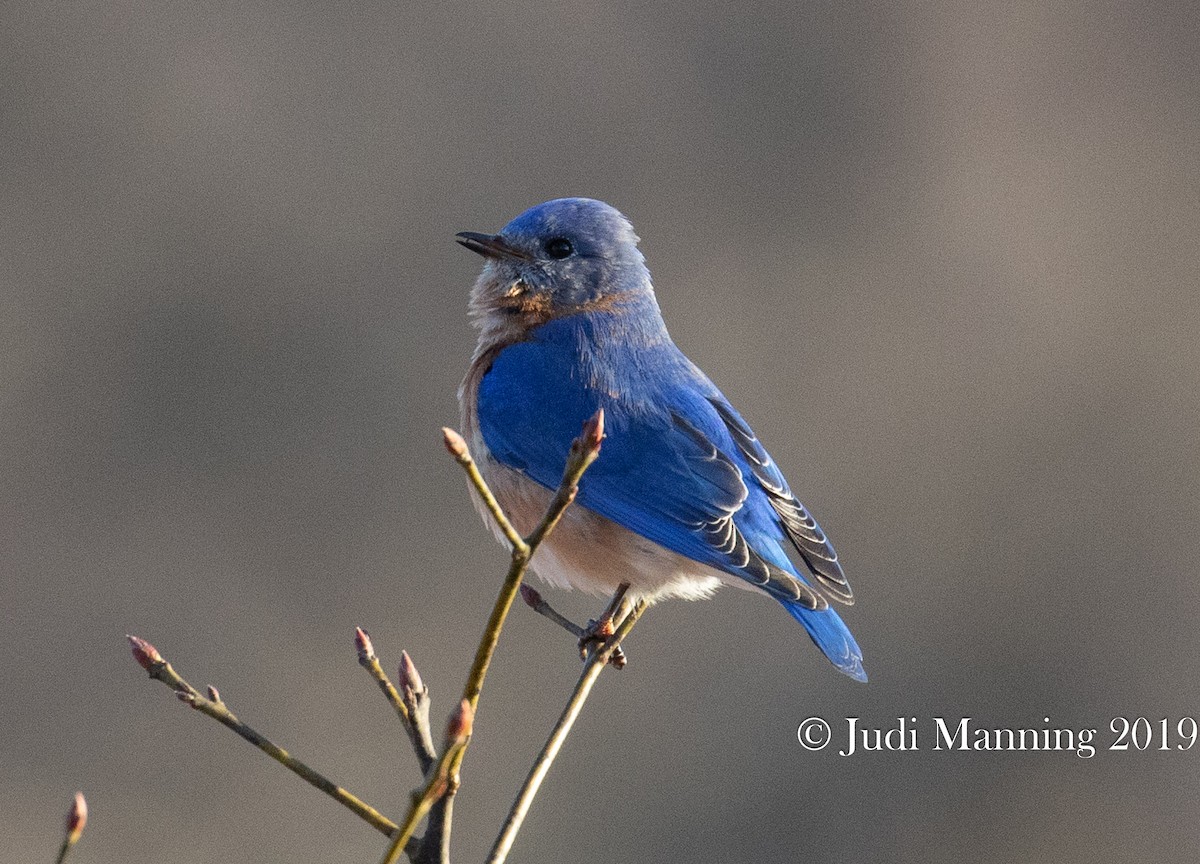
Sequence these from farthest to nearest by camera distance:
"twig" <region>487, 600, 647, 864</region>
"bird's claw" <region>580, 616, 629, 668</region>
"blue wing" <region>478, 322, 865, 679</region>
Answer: "blue wing" <region>478, 322, 865, 679</region>
"bird's claw" <region>580, 616, 629, 668</region>
"twig" <region>487, 600, 647, 864</region>

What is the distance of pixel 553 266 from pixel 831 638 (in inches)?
47.6

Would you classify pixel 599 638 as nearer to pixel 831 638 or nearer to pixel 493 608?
pixel 831 638

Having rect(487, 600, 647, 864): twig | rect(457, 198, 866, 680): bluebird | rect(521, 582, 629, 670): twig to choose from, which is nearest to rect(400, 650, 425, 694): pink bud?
rect(487, 600, 647, 864): twig

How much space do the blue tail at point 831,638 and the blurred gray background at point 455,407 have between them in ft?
10.4

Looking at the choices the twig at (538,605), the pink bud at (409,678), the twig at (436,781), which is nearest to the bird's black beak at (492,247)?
the twig at (538,605)

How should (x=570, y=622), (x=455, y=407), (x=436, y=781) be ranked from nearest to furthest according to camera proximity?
(x=436, y=781)
(x=570, y=622)
(x=455, y=407)

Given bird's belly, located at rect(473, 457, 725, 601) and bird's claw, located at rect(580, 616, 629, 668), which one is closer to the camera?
bird's claw, located at rect(580, 616, 629, 668)

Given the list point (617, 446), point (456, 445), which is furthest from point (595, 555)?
point (456, 445)

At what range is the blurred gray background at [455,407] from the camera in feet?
21.1

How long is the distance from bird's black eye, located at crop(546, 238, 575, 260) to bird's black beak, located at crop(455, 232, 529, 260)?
0.23 ft

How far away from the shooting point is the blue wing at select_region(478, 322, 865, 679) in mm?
3266

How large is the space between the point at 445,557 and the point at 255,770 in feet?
4.46

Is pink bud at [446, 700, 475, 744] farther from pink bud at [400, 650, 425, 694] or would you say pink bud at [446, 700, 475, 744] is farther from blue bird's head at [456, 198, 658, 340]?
blue bird's head at [456, 198, 658, 340]

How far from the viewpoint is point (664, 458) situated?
3.36 m
